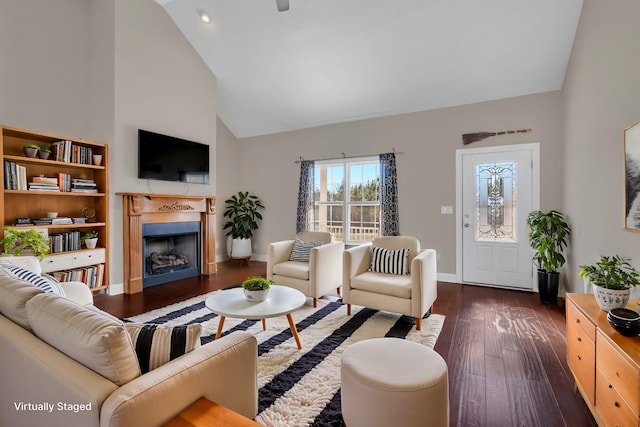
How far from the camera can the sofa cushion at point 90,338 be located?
96 cm

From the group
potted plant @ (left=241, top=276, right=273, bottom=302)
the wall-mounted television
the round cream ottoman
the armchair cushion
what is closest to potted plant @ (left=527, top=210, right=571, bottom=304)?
the armchair cushion

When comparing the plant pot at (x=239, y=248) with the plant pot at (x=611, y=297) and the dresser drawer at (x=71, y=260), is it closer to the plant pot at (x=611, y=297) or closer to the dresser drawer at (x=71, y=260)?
the dresser drawer at (x=71, y=260)

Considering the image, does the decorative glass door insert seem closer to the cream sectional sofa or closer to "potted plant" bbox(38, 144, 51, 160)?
the cream sectional sofa

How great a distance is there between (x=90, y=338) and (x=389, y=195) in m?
4.53

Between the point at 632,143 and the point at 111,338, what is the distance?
294 cm

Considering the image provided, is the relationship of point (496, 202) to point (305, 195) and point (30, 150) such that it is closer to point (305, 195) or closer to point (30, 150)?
point (305, 195)

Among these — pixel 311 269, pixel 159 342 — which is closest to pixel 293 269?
pixel 311 269

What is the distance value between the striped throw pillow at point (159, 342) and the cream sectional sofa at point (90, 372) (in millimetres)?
38

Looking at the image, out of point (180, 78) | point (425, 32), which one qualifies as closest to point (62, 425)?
point (425, 32)

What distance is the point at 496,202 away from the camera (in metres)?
4.43

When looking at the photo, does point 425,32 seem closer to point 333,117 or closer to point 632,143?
point 333,117

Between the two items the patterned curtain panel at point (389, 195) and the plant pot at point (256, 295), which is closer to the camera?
the plant pot at point (256, 295)

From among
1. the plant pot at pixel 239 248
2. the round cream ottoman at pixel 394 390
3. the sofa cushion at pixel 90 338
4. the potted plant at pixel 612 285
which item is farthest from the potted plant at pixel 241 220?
the potted plant at pixel 612 285

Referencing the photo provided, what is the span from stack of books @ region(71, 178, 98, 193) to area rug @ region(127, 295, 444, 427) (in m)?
1.83
